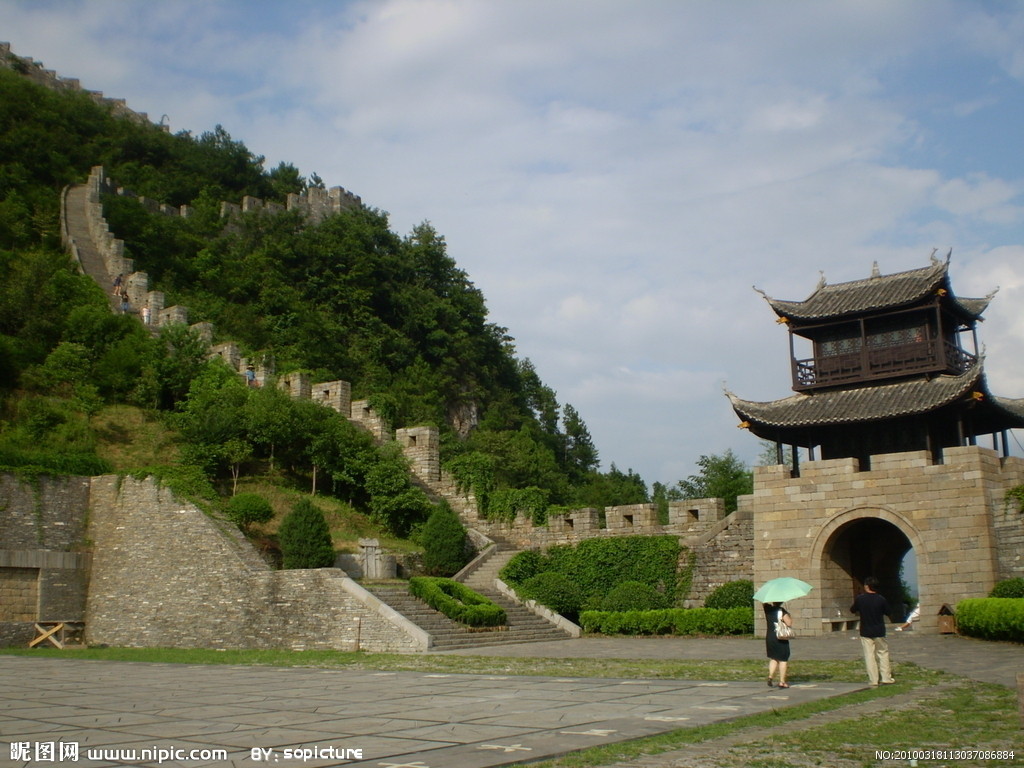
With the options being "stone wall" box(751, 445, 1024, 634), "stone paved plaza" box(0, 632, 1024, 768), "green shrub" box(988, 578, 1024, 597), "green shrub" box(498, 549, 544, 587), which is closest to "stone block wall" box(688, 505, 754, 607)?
"stone wall" box(751, 445, 1024, 634)

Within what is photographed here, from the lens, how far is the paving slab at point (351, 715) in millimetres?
6875

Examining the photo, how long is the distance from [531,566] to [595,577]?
1.72 metres

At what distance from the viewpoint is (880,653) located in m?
11.2

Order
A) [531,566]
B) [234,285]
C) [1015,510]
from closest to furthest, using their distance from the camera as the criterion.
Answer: [1015,510], [531,566], [234,285]

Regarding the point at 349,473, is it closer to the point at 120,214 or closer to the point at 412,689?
the point at 412,689

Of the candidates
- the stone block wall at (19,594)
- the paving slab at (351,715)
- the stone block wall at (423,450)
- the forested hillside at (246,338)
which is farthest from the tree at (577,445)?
the paving slab at (351,715)

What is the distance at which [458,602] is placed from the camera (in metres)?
22.0

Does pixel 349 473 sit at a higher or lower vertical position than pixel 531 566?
higher

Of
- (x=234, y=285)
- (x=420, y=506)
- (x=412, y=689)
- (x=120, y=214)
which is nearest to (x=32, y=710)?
(x=412, y=689)

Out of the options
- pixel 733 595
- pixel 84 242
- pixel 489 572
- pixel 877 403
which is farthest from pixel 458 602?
pixel 84 242

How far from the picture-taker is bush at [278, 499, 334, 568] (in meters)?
22.4

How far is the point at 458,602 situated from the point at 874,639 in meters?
12.2

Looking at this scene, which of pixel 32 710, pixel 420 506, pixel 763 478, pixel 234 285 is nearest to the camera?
pixel 32 710

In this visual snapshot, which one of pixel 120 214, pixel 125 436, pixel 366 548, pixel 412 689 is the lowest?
pixel 412 689
